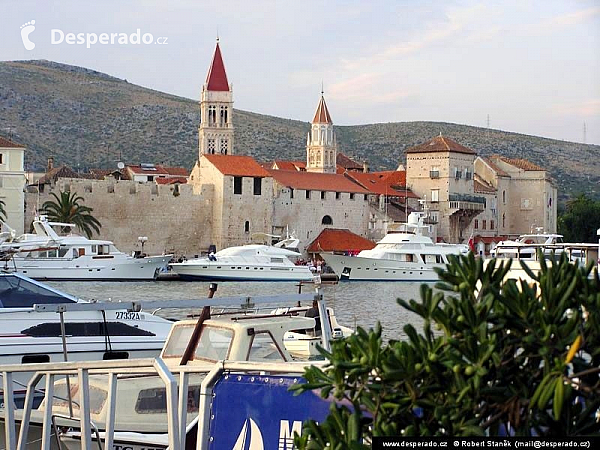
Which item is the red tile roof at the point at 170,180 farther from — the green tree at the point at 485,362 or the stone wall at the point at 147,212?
the green tree at the point at 485,362

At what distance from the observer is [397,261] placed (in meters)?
42.6

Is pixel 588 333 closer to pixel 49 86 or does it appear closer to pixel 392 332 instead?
pixel 392 332

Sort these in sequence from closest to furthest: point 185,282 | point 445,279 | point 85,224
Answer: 1. point 445,279
2. point 185,282
3. point 85,224

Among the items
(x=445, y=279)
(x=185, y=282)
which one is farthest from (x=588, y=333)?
(x=185, y=282)

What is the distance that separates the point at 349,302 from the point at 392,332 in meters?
10.6

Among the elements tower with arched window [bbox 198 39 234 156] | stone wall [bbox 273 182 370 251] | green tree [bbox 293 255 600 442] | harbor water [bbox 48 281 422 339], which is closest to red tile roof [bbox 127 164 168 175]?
tower with arched window [bbox 198 39 234 156]

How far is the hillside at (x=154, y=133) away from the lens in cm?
9044

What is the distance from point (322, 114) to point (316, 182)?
1379cm

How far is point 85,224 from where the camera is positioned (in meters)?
46.0

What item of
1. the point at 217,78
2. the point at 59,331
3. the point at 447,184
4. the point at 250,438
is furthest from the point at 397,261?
the point at 250,438

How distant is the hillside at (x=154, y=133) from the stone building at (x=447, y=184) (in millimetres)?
34547

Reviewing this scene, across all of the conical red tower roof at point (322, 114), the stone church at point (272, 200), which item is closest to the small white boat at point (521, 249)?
the stone church at point (272, 200)

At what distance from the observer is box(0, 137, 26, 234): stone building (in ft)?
147

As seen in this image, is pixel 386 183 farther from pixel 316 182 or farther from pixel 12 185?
pixel 12 185
